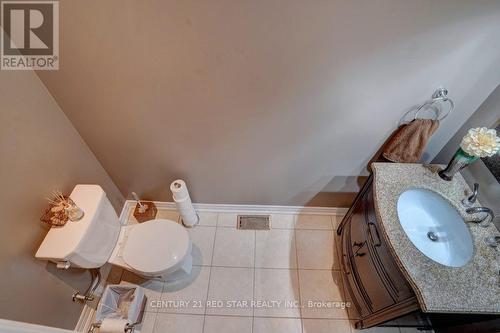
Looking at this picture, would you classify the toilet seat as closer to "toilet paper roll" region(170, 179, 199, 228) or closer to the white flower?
"toilet paper roll" region(170, 179, 199, 228)

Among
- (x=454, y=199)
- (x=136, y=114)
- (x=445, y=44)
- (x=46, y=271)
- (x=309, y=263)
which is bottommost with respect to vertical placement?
(x=309, y=263)

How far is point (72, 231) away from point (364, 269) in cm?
151

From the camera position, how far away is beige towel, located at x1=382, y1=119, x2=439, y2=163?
1233mm

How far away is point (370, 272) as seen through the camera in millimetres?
1165

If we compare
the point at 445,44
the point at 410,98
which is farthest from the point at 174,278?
the point at 445,44

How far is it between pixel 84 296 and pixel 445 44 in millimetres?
2228

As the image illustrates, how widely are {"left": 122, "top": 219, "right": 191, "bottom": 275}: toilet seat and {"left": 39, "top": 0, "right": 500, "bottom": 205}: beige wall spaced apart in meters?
0.44

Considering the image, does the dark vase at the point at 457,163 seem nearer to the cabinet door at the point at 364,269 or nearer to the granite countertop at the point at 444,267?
the granite countertop at the point at 444,267

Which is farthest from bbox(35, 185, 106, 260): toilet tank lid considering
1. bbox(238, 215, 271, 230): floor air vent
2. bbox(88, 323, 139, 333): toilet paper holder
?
bbox(238, 215, 271, 230): floor air vent

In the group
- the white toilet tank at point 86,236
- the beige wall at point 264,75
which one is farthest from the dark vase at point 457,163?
the white toilet tank at point 86,236

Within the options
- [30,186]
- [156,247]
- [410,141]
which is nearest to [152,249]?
[156,247]

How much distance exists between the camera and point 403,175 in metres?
1.16

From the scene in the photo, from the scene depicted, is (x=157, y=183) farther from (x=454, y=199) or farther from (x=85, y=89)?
(x=454, y=199)

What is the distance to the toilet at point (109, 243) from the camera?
43.8 inches
